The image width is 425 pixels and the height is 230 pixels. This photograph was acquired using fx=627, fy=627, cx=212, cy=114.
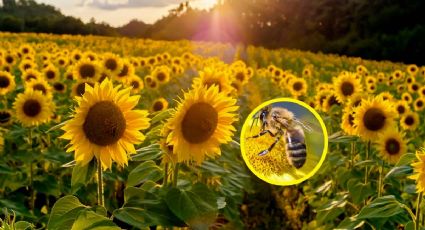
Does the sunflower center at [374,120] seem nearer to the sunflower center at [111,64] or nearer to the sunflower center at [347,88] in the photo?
the sunflower center at [347,88]

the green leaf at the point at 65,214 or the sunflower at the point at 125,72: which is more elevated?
the green leaf at the point at 65,214

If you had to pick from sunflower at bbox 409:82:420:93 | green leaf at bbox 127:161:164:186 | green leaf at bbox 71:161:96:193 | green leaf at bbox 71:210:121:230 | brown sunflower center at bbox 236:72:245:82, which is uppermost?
green leaf at bbox 71:161:96:193

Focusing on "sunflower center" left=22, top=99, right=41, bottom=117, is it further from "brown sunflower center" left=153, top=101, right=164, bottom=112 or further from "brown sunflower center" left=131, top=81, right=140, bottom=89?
"brown sunflower center" left=131, top=81, right=140, bottom=89

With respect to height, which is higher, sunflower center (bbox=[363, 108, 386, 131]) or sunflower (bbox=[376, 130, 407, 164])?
sunflower center (bbox=[363, 108, 386, 131])

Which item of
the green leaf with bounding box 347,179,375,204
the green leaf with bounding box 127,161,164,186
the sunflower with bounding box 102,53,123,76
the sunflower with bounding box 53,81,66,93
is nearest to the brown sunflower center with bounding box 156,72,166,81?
the sunflower with bounding box 102,53,123,76

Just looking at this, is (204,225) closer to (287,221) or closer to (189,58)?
(287,221)

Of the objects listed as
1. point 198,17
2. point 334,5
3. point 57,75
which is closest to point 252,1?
point 334,5

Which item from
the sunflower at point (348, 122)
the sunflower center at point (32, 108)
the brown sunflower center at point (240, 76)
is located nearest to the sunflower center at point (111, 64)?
the brown sunflower center at point (240, 76)
